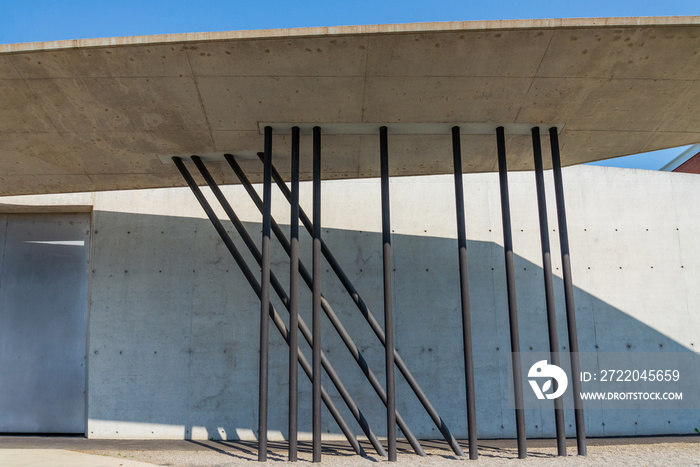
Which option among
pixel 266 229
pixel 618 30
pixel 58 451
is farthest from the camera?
pixel 58 451

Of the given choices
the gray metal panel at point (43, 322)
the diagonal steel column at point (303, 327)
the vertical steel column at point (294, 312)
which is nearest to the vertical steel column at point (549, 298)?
the diagonal steel column at point (303, 327)

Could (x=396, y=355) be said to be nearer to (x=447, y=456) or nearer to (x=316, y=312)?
(x=316, y=312)

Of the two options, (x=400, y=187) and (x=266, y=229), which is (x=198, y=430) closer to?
(x=266, y=229)

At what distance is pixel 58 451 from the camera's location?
7422mm

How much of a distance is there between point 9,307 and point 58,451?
12.1 feet

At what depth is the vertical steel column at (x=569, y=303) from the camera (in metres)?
6.58

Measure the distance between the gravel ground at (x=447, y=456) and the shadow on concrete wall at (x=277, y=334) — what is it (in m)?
1.38

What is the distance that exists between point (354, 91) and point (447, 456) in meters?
4.43

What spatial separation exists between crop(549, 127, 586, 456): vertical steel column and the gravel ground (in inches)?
13.4

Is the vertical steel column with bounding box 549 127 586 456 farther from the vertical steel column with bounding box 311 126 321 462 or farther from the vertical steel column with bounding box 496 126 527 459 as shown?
the vertical steel column with bounding box 311 126 321 462

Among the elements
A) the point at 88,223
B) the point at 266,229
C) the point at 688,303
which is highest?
the point at 88,223

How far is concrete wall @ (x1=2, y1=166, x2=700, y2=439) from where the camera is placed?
9.30 meters

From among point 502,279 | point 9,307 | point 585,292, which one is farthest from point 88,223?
point 585,292

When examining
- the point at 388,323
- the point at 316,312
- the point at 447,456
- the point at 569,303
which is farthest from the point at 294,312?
the point at 569,303
